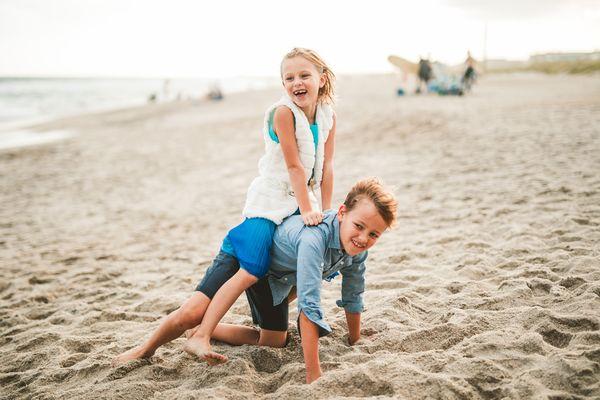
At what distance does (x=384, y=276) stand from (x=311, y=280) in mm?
1698

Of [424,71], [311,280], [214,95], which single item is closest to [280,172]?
[311,280]

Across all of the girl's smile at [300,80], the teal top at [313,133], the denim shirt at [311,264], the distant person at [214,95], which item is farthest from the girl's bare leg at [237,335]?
the distant person at [214,95]

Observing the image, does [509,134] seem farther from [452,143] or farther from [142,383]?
[142,383]

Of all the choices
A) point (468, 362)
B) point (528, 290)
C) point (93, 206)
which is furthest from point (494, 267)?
point (93, 206)

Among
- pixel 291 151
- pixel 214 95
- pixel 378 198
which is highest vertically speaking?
pixel 214 95

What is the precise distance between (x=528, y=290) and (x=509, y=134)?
671cm

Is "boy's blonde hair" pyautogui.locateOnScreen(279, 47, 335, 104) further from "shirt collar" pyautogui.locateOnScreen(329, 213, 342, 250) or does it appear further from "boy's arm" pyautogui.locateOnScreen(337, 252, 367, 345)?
"boy's arm" pyautogui.locateOnScreen(337, 252, 367, 345)

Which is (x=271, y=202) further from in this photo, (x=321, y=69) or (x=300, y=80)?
(x=321, y=69)

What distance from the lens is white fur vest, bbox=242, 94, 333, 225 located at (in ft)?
8.49

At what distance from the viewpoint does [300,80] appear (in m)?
2.59

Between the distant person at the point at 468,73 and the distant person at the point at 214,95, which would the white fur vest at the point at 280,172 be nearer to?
the distant person at the point at 468,73

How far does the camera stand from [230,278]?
2.57 metres

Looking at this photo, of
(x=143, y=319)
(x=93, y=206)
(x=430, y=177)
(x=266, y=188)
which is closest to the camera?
(x=266, y=188)

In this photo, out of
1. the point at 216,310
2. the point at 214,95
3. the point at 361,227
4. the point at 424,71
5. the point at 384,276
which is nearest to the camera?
the point at 361,227
